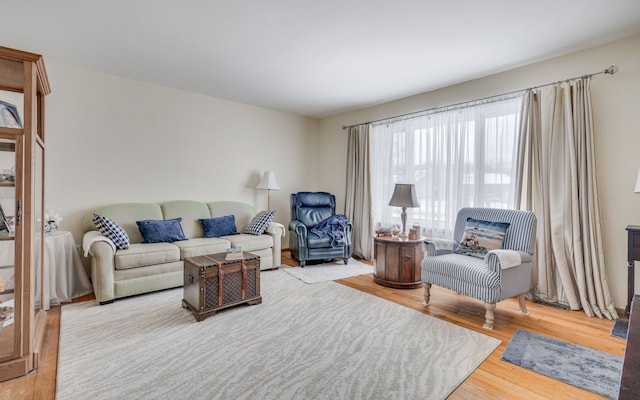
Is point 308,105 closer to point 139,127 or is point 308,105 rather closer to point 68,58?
point 139,127

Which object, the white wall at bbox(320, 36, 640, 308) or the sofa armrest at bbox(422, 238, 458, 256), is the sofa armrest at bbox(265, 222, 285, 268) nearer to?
the sofa armrest at bbox(422, 238, 458, 256)

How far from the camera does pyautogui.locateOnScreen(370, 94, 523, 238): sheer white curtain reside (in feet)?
11.5

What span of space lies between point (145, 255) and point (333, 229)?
95.3 inches

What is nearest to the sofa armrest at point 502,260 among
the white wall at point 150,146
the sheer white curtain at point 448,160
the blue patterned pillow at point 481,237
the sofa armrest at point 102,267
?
the blue patterned pillow at point 481,237

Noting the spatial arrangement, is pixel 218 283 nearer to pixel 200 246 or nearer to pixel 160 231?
pixel 200 246

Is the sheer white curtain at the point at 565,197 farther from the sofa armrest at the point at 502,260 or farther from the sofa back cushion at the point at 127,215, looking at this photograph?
the sofa back cushion at the point at 127,215

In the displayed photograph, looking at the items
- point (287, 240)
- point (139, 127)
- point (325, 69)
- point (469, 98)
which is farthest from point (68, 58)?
point (469, 98)

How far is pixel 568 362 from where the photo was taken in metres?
2.05

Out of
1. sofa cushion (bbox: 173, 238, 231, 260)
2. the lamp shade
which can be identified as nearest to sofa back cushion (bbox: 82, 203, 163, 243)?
sofa cushion (bbox: 173, 238, 231, 260)

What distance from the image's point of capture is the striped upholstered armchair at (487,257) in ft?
8.39

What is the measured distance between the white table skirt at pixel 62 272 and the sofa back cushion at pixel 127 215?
0.43 metres

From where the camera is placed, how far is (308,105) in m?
5.07

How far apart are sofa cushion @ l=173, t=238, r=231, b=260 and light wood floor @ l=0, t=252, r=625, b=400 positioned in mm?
996

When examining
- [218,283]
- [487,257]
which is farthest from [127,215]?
[487,257]
